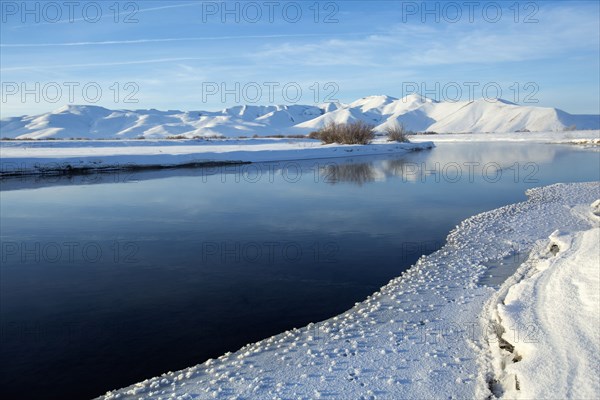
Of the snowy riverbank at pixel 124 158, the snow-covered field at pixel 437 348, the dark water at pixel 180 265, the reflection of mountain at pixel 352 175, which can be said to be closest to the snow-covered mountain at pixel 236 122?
the snowy riverbank at pixel 124 158

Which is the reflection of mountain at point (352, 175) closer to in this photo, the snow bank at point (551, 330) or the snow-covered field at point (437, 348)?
the snow-covered field at point (437, 348)

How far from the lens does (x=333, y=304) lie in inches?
247

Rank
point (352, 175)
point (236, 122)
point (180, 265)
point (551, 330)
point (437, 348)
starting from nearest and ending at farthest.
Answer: point (551, 330), point (437, 348), point (180, 265), point (352, 175), point (236, 122)

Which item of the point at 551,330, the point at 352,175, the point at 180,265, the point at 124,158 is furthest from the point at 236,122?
the point at 551,330

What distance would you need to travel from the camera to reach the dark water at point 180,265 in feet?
16.5

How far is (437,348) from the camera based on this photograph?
489cm

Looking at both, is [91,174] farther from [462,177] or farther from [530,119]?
[530,119]

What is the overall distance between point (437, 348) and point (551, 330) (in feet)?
3.50

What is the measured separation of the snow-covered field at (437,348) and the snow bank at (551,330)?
0.01m

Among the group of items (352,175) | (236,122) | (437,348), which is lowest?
(437,348)

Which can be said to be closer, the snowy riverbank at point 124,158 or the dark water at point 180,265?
the dark water at point 180,265

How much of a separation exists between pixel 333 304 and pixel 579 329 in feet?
9.10

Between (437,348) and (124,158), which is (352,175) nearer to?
(124,158)

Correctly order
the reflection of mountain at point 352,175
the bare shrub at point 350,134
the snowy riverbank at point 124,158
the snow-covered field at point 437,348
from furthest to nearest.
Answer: the bare shrub at point 350,134 < the snowy riverbank at point 124,158 < the reflection of mountain at point 352,175 < the snow-covered field at point 437,348
